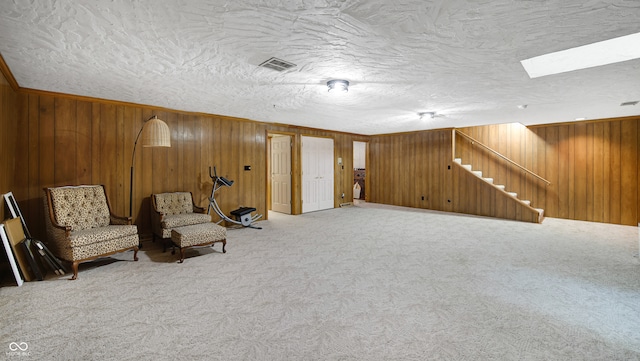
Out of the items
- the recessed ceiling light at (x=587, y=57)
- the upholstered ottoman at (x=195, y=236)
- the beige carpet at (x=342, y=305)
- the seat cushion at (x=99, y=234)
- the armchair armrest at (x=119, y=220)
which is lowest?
the beige carpet at (x=342, y=305)

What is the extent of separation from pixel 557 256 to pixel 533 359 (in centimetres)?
284

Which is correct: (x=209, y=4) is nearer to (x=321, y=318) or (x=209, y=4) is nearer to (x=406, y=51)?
(x=406, y=51)

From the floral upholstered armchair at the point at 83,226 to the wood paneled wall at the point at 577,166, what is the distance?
8172 millimetres

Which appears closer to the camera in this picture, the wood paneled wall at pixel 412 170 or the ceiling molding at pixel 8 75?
the ceiling molding at pixel 8 75

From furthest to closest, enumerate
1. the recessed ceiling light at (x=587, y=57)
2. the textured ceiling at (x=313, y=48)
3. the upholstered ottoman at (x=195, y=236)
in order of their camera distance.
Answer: the upholstered ottoman at (x=195, y=236) → the recessed ceiling light at (x=587, y=57) → the textured ceiling at (x=313, y=48)

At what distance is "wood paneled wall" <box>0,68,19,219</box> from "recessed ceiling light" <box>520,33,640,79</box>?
5553mm

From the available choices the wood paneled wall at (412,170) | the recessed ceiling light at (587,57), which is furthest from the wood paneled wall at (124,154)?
the recessed ceiling light at (587,57)

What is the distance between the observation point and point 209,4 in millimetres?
1812

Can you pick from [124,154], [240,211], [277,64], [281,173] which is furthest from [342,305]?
[281,173]

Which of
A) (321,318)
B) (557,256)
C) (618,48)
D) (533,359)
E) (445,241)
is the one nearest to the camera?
(533,359)

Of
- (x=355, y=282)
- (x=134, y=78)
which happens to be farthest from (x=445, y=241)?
(x=134, y=78)

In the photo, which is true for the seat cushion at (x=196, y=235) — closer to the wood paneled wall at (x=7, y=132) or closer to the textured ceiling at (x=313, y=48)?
the wood paneled wall at (x=7, y=132)

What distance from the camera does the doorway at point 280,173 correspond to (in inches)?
286

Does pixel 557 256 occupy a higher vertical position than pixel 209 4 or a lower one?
lower
